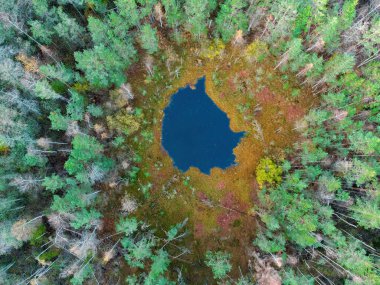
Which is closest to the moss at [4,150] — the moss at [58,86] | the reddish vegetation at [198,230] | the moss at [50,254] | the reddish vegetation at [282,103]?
the moss at [58,86]

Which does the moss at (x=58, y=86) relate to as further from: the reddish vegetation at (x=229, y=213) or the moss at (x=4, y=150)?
the reddish vegetation at (x=229, y=213)

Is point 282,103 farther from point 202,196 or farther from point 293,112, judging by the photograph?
point 202,196

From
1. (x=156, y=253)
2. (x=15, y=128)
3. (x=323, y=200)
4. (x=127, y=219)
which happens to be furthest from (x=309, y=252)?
(x=15, y=128)

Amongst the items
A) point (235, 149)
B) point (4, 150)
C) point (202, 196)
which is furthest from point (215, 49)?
point (4, 150)

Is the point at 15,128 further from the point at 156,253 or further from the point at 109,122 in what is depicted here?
the point at 156,253

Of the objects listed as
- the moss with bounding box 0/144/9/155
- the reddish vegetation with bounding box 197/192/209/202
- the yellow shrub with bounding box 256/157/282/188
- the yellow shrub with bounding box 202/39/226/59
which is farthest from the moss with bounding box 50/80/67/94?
the yellow shrub with bounding box 256/157/282/188

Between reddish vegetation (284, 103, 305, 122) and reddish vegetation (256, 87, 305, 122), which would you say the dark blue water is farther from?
reddish vegetation (284, 103, 305, 122)
